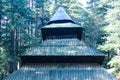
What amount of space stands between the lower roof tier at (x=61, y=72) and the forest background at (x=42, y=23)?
9.01 metres

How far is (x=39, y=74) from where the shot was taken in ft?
52.0

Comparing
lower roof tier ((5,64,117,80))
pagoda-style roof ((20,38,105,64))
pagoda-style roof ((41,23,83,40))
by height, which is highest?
pagoda-style roof ((41,23,83,40))

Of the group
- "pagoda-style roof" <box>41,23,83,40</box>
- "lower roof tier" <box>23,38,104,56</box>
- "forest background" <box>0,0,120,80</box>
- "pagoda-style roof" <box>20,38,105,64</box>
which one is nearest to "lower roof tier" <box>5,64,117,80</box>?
"pagoda-style roof" <box>20,38,105,64</box>

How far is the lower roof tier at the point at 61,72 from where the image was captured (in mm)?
15492

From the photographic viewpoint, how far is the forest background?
27.1 m

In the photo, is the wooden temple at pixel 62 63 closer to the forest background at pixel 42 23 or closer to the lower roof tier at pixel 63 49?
the lower roof tier at pixel 63 49

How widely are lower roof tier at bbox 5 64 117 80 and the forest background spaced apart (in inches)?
355

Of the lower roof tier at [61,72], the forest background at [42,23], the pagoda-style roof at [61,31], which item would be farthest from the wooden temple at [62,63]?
the forest background at [42,23]

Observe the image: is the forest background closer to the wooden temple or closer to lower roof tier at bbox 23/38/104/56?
lower roof tier at bbox 23/38/104/56

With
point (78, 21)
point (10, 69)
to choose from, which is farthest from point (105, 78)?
point (78, 21)

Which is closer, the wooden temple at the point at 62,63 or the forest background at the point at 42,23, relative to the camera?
the wooden temple at the point at 62,63

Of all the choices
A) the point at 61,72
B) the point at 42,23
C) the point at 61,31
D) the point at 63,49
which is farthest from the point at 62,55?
the point at 42,23

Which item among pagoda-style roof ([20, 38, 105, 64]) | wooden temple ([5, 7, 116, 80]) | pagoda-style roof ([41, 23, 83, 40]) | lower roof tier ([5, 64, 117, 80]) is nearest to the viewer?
lower roof tier ([5, 64, 117, 80])

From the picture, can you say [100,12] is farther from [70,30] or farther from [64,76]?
[64,76]
